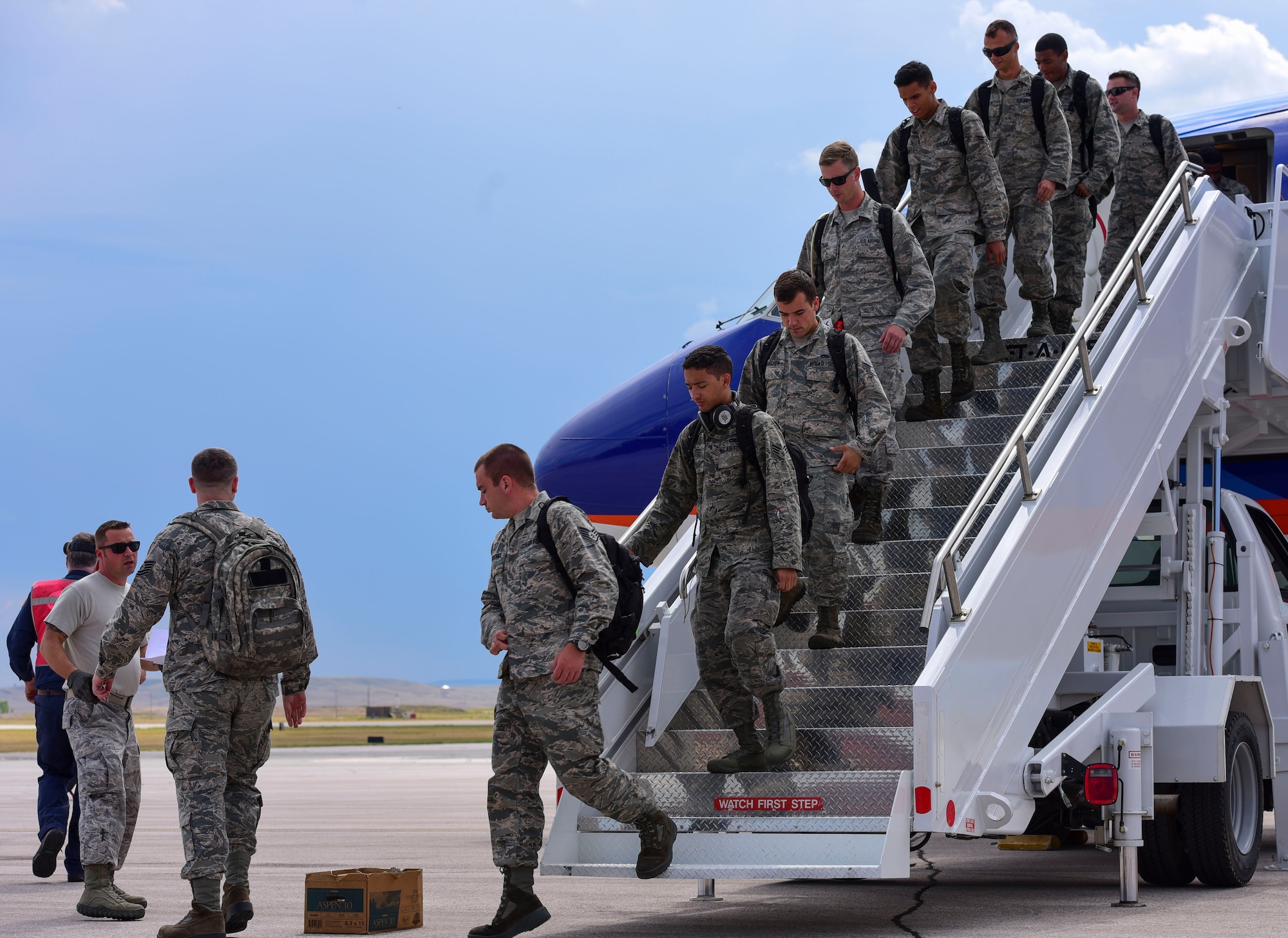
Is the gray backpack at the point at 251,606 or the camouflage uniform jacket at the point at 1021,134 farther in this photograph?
the camouflage uniform jacket at the point at 1021,134

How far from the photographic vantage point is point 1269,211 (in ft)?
29.1

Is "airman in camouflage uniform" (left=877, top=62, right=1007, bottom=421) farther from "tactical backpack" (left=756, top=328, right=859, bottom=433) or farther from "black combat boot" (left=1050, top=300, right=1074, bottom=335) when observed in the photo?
"tactical backpack" (left=756, top=328, right=859, bottom=433)

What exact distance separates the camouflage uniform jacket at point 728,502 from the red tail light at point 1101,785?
1.61m

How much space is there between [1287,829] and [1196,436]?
2169 mm

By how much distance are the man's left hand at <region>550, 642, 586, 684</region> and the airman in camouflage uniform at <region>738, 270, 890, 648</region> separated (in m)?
1.45

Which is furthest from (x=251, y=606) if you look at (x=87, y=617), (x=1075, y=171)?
(x=1075, y=171)

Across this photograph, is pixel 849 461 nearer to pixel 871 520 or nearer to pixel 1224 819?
pixel 871 520

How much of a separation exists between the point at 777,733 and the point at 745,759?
0.17 metres

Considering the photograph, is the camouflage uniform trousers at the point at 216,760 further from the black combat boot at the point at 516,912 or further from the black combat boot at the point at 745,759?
the black combat boot at the point at 745,759

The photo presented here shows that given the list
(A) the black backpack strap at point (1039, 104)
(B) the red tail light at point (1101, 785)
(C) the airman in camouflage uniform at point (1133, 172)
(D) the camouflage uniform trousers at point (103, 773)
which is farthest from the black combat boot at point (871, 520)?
(D) the camouflage uniform trousers at point (103, 773)

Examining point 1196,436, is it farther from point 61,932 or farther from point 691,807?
point 61,932

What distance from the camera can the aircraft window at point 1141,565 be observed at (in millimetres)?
8141

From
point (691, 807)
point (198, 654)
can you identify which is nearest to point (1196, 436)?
point (691, 807)

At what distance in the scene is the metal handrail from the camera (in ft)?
19.1
